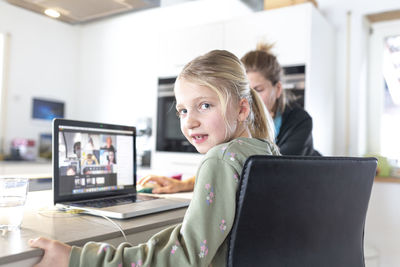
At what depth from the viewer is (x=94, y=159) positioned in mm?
1185

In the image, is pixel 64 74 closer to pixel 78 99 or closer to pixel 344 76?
pixel 78 99

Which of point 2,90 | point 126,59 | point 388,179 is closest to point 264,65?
point 388,179

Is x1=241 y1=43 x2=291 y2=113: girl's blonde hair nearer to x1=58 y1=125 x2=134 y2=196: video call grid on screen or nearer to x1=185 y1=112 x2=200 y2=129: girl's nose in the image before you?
x1=58 y1=125 x2=134 y2=196: video call grid on screen

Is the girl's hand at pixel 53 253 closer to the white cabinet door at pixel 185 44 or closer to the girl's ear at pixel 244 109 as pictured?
the girl's ear at pixel 244 109

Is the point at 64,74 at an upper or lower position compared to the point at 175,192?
upper

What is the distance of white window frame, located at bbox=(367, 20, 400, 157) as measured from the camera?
2920mm

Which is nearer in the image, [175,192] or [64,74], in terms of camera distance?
[175,192]

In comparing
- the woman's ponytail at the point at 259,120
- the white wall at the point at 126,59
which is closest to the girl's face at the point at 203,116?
the woman's ponytail at the point at 259,120

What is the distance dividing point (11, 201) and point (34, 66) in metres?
3.85

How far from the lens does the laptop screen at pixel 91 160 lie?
108cm

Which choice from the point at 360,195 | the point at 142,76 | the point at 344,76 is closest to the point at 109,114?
the point at 142,76

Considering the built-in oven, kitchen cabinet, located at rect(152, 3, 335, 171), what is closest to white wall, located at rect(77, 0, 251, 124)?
the built-in oven

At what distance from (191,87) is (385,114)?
8.12 ft

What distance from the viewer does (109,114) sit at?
14.2ft
